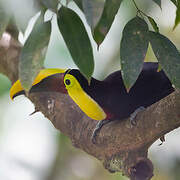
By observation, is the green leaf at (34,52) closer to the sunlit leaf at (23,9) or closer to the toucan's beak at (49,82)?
the sunlit leaf at (23,9)

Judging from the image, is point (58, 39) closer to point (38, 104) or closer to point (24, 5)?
point (38, 104)

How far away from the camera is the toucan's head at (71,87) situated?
82.6 inches

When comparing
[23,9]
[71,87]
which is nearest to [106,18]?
[23,9]

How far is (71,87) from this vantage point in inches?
84.0

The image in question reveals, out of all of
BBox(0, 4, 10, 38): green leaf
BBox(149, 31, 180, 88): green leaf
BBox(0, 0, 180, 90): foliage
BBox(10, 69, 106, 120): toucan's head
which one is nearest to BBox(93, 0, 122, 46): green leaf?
BBox(0, 0, 180, 90): foliage

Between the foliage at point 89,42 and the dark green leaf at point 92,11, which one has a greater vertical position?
the dark green leaf at point 92,11

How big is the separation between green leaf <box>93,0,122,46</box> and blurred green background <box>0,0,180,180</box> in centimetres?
175

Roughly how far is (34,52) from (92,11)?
0.19 meters

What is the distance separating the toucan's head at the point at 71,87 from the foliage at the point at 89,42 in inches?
28.5

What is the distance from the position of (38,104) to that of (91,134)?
15.4 inches

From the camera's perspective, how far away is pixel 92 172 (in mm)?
3777

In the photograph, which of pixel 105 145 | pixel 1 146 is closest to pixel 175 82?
pixel 105 145

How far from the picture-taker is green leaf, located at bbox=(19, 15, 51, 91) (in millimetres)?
1212

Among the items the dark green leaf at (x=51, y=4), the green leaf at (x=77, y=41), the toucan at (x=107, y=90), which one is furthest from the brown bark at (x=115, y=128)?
the dark green leaf at (x=51, y=4)
